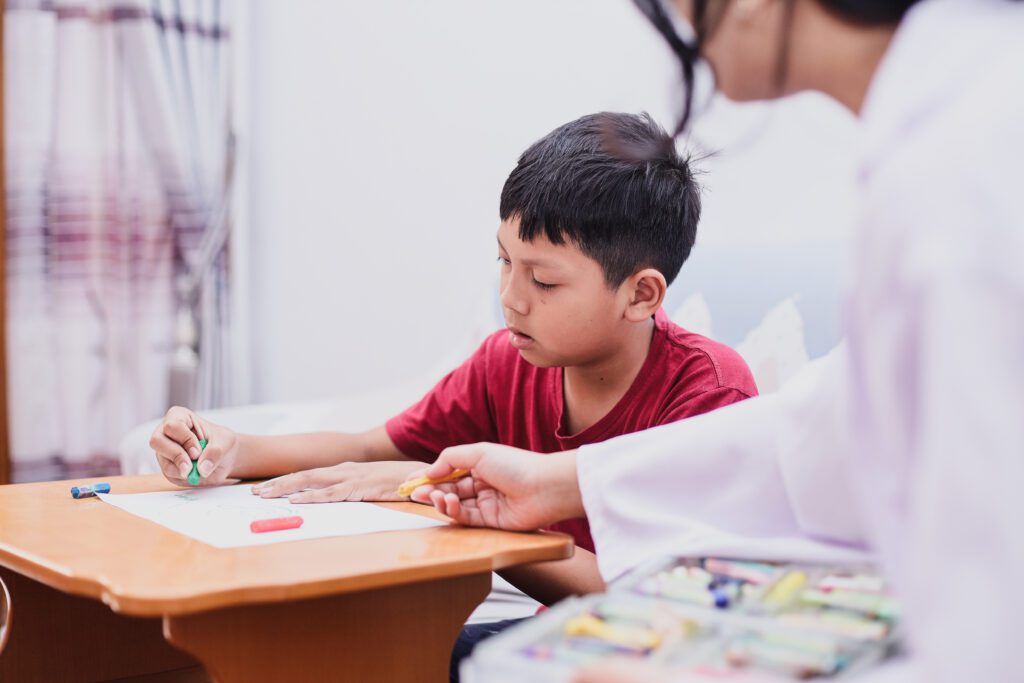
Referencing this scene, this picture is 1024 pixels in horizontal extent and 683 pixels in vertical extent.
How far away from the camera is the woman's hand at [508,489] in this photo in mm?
920

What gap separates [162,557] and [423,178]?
5.65ft

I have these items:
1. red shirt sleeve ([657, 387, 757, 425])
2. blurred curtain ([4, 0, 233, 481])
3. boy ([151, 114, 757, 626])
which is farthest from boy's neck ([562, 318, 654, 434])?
blurred curtain ([4, 0, 233, 481])

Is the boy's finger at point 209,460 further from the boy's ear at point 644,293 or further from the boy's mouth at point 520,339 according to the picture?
the boy's ear at point 644,293

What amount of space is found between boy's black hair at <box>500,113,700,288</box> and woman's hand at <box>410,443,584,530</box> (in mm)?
333

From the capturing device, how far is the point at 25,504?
1053mm

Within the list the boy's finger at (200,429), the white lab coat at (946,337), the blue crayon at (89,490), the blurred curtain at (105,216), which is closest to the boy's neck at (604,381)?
the boy's finger at (200,429)

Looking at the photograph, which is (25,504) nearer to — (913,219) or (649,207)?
(649,207)

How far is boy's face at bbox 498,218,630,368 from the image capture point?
119 cm

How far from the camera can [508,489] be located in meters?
0.94

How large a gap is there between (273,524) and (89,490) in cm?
30

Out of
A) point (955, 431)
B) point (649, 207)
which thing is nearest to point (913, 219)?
point (955, 431)

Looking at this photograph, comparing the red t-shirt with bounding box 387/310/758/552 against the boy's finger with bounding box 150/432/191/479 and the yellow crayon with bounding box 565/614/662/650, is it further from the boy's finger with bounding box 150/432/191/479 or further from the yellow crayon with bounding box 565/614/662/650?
the yellow crayon with bounding box 565/614/662/650

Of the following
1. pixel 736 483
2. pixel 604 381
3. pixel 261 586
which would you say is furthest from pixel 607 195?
pixel 261 586

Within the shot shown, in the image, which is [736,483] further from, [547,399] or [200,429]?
[200,429]
